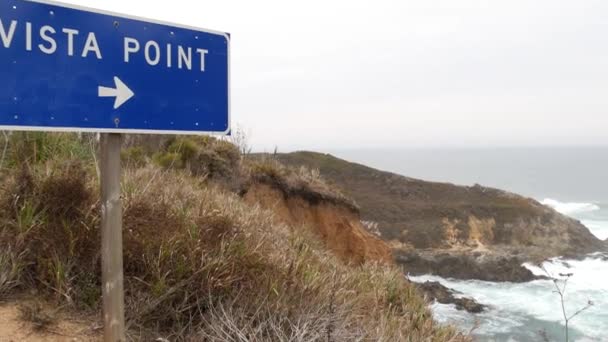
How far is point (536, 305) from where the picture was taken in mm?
19984

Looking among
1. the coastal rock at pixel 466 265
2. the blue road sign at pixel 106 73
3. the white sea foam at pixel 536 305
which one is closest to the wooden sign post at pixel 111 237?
the blue road sign at pixel 106 73

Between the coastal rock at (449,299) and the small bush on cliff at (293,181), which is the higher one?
the small bush on cliff at (293,181)

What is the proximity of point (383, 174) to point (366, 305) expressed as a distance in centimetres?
3434

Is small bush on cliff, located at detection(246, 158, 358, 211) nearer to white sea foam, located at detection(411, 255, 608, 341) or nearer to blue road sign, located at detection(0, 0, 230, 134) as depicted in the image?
white sea foam, located at detection(411, 255, 608, 341)

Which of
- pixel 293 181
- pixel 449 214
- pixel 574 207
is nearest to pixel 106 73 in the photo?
pixel 293 181

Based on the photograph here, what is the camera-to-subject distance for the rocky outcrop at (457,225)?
86.5 ft

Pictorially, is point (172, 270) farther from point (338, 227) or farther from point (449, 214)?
point (449, 214)

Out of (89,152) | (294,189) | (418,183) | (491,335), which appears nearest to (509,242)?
(418,183)

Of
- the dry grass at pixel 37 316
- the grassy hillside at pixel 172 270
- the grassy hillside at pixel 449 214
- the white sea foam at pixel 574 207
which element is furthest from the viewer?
the white sea foam at pixel 574 207

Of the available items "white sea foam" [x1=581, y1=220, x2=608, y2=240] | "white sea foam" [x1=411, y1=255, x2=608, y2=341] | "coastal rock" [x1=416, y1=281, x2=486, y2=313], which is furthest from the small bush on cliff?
"white sea foam" [x1=581, y1=220, x2=608, y2=240]

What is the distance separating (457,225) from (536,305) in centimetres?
1148

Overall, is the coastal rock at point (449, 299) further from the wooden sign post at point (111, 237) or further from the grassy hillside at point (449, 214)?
the wooden sign post at point (111, 237)

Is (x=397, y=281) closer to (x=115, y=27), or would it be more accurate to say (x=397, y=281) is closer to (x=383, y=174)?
(x=115, y=27)

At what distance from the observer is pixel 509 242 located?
3019 cm
